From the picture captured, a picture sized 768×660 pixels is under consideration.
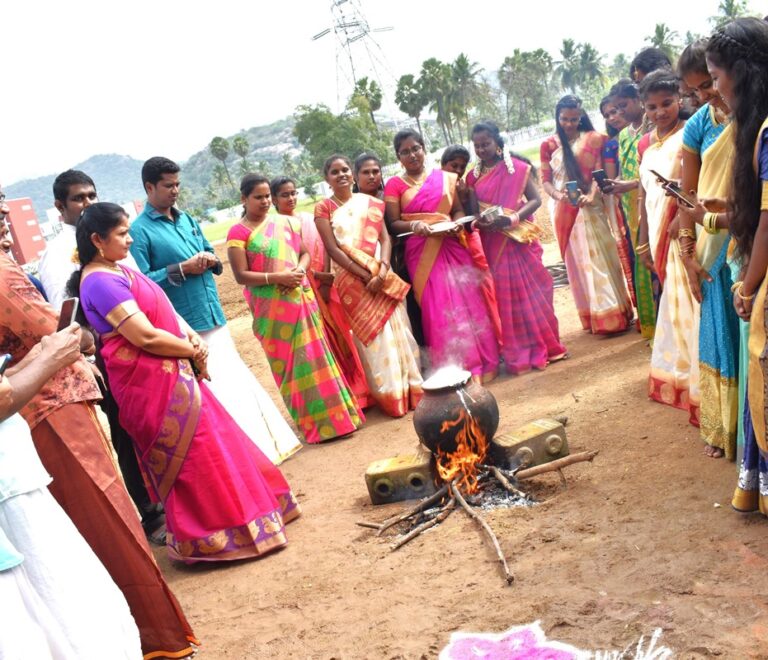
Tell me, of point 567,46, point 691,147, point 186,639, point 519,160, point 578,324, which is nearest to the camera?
point 186,639

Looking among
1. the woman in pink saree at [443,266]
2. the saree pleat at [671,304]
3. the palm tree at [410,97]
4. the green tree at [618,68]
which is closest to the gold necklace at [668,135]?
the saree pleat at [671,304]

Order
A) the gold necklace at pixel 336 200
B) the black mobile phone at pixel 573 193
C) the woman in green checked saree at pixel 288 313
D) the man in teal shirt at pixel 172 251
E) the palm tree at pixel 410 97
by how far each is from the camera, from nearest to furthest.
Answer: the man in teal shirt at pixel 172 251 < the woman in green checked saree at pixel 288 313 < the gold necklace at pixel 336 200 < the black mobile phone at pixel 573 193 < the palm tree at pixel 410 97

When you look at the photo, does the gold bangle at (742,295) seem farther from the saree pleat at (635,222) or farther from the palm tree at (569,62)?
the palm tree at (569,62)

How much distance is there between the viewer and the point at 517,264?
705cm

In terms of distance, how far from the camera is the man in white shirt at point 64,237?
4.73 m

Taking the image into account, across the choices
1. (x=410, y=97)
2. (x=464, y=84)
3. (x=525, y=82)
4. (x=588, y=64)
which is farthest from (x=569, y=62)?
(x=410, y=97)

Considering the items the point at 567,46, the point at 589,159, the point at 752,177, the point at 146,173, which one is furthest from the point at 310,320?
the point at 567,46

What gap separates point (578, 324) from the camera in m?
8.33

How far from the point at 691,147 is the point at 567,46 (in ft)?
304

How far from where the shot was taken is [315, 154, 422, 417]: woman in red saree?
6.59 metres

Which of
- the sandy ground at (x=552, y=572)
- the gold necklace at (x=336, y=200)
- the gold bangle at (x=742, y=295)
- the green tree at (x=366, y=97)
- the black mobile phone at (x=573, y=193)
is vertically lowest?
the sandy ground at (x=552, y=572)

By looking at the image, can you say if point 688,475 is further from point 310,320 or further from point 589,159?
point 589,159

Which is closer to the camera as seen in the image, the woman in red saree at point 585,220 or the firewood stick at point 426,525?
the firewood stick at point 426,525

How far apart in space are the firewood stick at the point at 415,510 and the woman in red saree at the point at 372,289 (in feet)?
7.34
